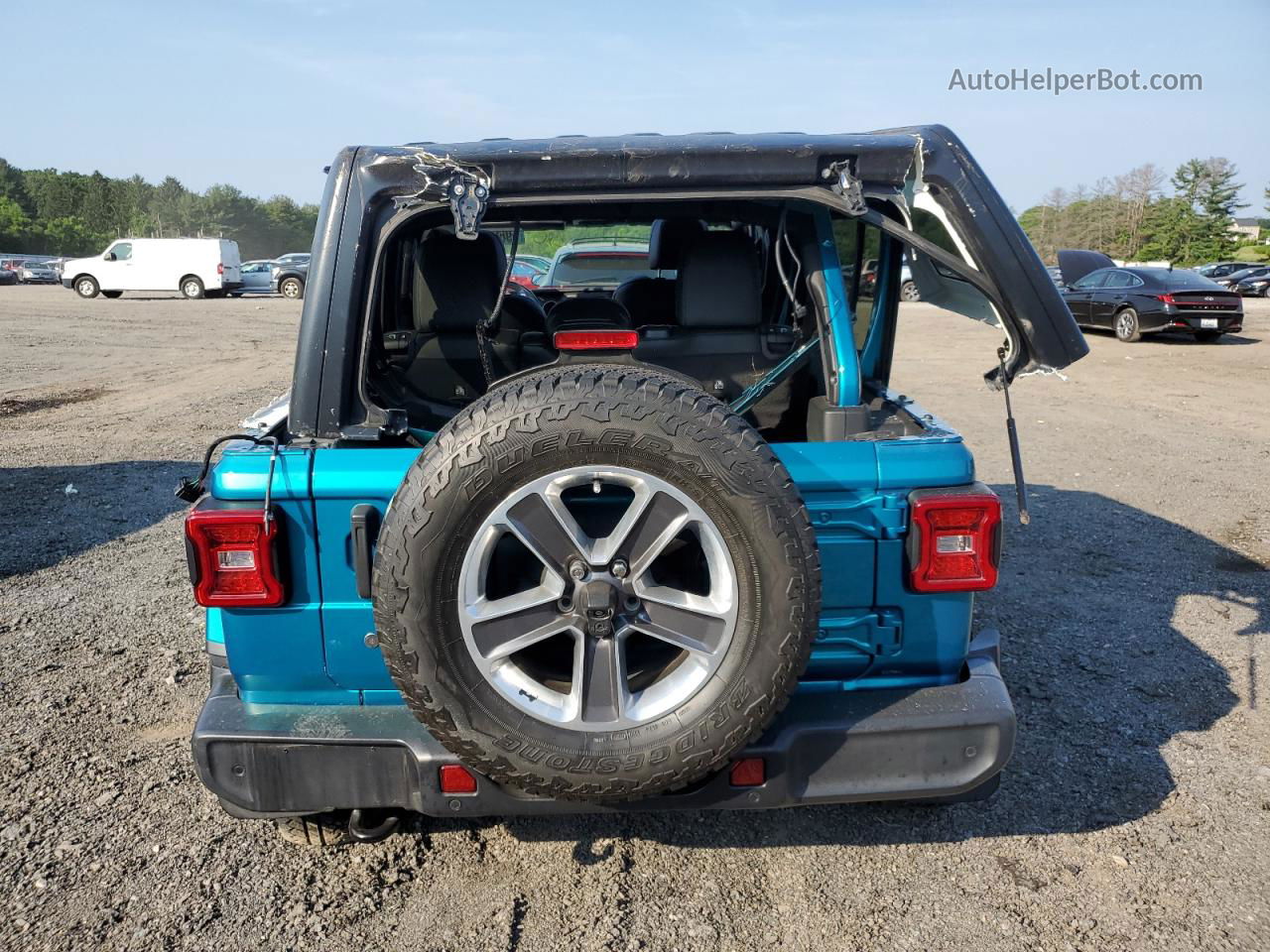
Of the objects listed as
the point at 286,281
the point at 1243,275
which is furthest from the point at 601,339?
the point at 1243,275

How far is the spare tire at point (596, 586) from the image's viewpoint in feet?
7.18

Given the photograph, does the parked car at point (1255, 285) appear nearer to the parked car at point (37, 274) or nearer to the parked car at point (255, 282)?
the parked car at point (255, 282)

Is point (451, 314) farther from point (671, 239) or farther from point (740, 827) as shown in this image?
point (740, 827)

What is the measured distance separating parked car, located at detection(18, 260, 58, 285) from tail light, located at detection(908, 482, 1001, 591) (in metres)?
54.4

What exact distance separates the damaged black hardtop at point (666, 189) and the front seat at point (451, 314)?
95 centimetres

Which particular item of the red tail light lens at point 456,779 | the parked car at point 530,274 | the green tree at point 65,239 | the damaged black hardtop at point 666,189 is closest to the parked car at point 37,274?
the green tree at point 65,239

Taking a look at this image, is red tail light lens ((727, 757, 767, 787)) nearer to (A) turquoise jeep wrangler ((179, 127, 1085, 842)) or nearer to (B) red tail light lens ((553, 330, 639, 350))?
(A) turquoise jeep wrangler ((179, 127, 1085, 842))

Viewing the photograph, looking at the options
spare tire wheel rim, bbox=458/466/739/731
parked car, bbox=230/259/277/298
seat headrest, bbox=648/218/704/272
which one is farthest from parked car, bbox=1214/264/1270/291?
spare tire wheel rim, bbox=458/466/739/731

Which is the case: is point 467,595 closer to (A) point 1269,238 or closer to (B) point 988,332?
(B) point 988,332

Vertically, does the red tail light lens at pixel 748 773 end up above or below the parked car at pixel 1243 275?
below

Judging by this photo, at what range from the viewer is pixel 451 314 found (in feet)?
12.2

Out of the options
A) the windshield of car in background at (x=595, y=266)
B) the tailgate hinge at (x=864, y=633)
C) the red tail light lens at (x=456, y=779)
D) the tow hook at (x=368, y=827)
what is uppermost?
the windshield of car in background at (x=595, y=266)

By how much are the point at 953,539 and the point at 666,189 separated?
3.96 ft

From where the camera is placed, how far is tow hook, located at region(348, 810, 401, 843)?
2848mm
